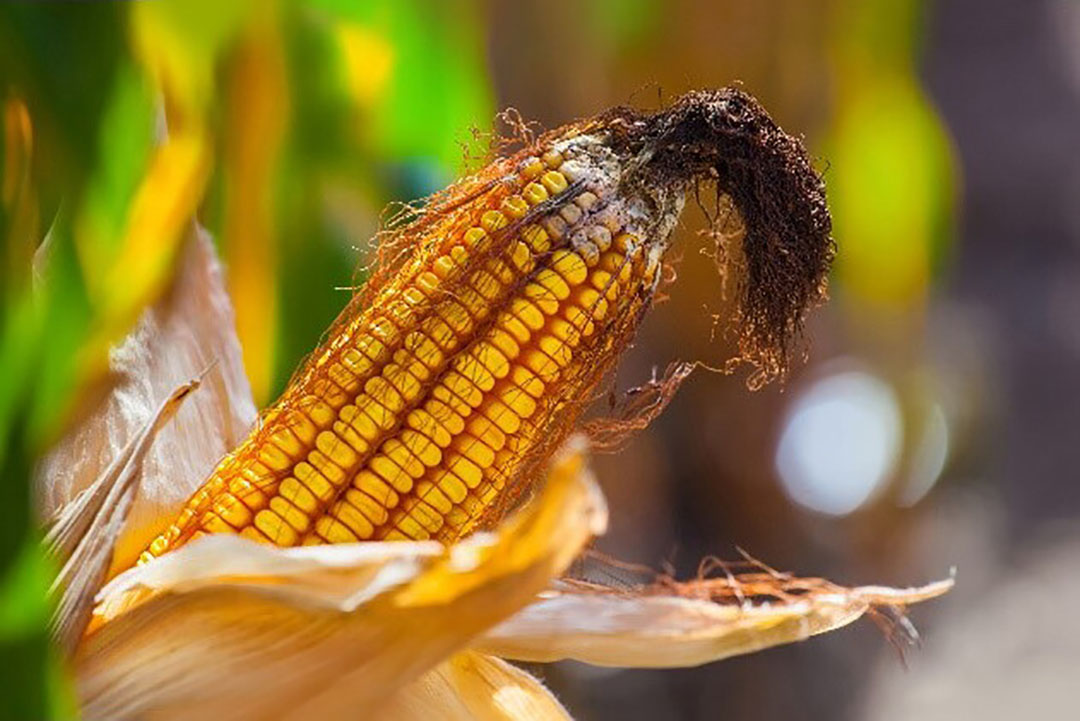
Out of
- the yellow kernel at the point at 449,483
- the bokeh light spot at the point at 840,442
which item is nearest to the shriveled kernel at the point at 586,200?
the yellow kernel at the point at 449,483

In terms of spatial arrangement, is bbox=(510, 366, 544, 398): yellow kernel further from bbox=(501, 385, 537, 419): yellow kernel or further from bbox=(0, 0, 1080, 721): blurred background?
bbox=(0, 0, 1080, 721): blurred background

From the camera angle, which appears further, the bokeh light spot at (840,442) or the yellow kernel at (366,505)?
the bokeh light spot at (840,442)

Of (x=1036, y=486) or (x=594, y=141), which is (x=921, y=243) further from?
(x=594, y=141)

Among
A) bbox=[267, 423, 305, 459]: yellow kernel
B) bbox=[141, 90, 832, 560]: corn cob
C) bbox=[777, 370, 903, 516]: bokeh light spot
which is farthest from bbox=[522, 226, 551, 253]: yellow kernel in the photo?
bbox=[777, 370, 903, 516]: bokeh light spot

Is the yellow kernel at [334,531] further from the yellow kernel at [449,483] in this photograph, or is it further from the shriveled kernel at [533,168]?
the shriveled kernel at [533,168]

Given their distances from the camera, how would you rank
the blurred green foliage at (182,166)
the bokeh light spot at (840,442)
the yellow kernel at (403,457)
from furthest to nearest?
the bokeh light spot at (840,442)
the yellow kernel at (403,457)
the blurred green foliage at (182,166)

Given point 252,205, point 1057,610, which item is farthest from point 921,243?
point 252,205

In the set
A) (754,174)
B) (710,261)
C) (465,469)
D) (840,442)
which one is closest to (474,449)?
(465,469)
